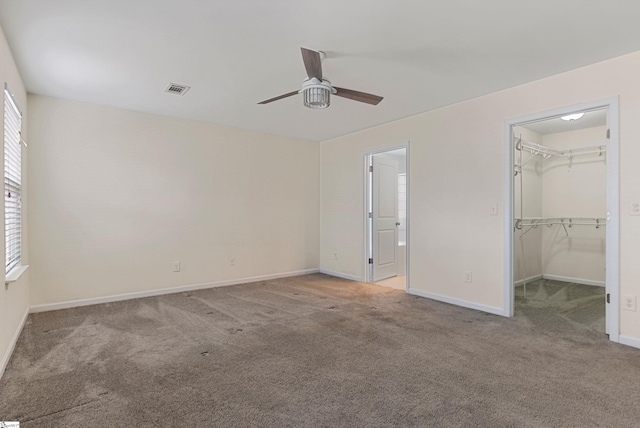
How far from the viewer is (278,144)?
5.68 m

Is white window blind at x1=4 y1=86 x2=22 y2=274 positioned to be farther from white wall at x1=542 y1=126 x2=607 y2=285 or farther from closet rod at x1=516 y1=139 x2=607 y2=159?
white wall at x1=542 y1=126 x2=607 y2=285

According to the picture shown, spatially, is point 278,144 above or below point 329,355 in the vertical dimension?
above

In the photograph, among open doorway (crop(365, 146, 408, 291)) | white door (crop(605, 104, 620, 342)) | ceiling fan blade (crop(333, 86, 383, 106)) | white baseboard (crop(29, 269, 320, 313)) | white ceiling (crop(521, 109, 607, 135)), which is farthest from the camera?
open doorway (crop(365, 146, 408, 291))

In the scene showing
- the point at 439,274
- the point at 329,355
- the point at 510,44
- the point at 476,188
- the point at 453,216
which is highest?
the point at 510,44

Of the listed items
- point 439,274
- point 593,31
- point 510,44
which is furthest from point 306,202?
point 593,31

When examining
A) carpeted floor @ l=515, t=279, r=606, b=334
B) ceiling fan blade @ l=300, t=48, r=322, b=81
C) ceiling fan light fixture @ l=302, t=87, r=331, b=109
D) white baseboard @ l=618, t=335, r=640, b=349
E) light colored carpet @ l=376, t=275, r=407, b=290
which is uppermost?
ceiling fan blade @ l=300, t=48, r=322, b=81

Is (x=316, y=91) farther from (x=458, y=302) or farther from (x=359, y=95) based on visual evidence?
(x=458, y=302)

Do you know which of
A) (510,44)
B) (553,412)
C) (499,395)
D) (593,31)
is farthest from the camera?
(510,44)

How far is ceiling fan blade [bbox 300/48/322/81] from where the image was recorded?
Answer: 89.4 inches

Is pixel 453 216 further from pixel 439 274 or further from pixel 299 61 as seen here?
pixel 299 61

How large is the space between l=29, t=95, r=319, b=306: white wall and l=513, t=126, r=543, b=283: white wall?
3.40 m

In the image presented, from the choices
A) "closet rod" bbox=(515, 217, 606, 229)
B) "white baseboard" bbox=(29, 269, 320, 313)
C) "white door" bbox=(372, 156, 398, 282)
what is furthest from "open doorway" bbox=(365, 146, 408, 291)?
"closet rod" bbox=(515, 217, 606, 229)

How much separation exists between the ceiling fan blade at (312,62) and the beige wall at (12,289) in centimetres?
216

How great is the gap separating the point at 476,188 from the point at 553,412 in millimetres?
2467
